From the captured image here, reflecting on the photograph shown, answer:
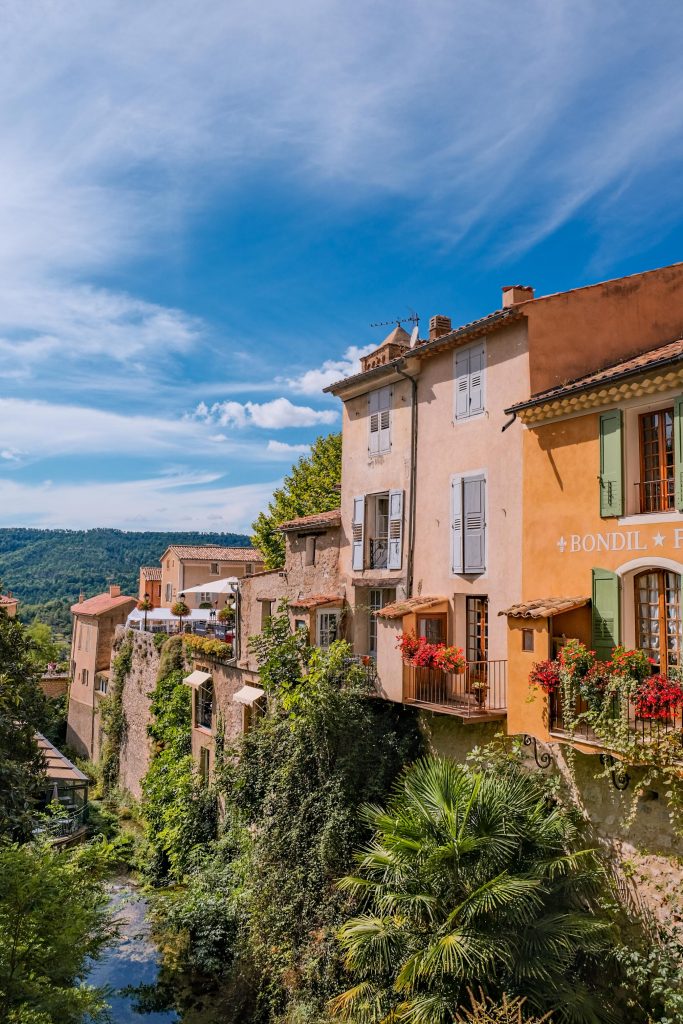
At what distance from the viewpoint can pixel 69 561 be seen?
138750mm

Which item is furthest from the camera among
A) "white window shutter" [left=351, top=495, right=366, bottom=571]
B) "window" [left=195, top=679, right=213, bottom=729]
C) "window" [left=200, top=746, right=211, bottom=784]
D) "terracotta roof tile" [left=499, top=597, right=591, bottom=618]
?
"window" [left=195, top=679, right=213, bottom=729]

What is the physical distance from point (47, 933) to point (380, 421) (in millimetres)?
13453

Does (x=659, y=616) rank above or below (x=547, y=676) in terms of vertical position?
above

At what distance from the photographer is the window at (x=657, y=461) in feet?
38.8

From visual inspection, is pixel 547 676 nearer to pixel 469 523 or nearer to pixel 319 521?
pixel 469 523

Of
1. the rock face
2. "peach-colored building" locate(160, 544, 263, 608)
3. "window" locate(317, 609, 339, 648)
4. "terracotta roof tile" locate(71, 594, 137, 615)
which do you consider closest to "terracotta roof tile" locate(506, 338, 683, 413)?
"window" locate(317, 609, 339, 648)

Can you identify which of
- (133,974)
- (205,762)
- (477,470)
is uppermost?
(477,470)

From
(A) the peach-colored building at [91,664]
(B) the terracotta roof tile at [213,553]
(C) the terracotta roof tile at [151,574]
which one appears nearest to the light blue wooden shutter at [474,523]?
(A) the peach-colored building at [91,664]

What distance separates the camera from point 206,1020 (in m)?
16.8

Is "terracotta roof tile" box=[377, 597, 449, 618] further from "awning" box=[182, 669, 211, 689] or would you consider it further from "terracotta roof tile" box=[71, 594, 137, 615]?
"terracotta roof tile" box=[71, 594, 137, 615]

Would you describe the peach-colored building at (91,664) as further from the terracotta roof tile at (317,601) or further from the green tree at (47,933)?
the green tree at (47,933)

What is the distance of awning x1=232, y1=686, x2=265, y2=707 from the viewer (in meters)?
21.2

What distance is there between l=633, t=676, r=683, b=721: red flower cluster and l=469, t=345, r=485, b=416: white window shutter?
747 centimetres

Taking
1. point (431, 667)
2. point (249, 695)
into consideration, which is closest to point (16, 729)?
point (249, 695)
